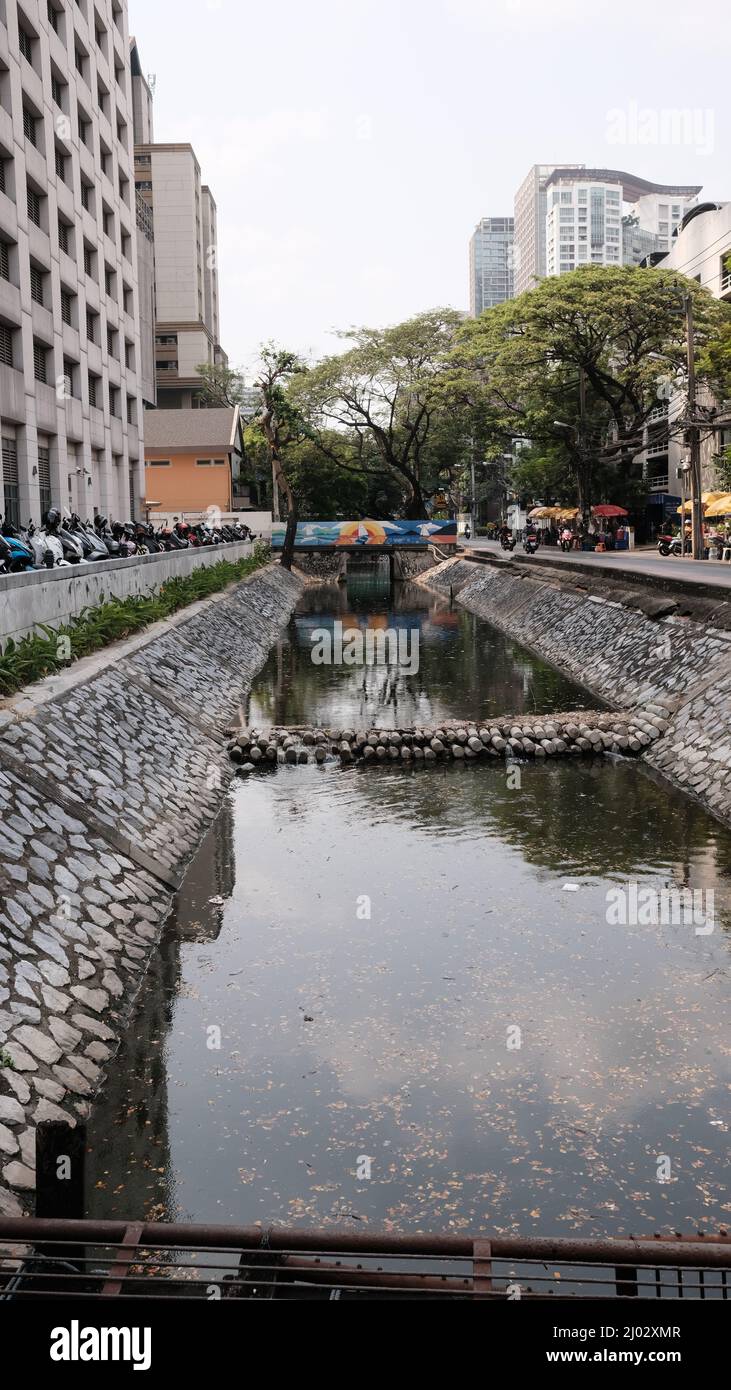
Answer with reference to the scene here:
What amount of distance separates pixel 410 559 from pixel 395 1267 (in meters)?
66.8

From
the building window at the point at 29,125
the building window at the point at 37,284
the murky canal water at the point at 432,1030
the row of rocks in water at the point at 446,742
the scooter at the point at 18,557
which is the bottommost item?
the murky canal water at the point at 432,1030

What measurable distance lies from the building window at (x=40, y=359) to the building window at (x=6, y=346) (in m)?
2.70

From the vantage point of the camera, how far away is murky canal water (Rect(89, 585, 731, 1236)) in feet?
24.1

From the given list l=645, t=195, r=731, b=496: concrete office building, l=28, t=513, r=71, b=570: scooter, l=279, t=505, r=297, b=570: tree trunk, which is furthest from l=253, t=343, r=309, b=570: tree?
l=28, t=513, r=71, b=570: scooter

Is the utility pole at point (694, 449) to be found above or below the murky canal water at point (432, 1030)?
above

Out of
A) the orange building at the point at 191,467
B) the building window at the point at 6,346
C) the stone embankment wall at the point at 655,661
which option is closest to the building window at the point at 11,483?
the building window at the point at 6,346

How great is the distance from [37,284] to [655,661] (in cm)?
2361

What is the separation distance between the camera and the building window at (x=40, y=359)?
1414 inches

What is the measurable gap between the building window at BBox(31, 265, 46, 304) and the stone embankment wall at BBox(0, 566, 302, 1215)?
19.3 meters

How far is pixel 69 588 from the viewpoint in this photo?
19.1 metres

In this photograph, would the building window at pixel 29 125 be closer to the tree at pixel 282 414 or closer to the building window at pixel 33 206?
the building window at pixel 33 206

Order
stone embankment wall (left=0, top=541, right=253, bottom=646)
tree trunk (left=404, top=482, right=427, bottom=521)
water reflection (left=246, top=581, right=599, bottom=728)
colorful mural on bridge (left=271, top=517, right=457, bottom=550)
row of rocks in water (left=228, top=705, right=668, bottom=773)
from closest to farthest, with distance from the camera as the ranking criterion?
stone embankment wall (left=0, top=541, right=253, bottom=646), row of rocks in water (left=228, top=705, right=668, bottom=773), water reflection (left=246, top=581, right=599, bottom=728), colorful mural on bridge (left=271, top=517, right=457, bottom=550), tree trunk (left=404, top=482, right=427, bottom=521)

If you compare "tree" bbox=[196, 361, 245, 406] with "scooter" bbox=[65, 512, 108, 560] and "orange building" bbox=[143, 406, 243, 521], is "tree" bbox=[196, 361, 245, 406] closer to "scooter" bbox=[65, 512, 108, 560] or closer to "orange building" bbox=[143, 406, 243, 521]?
"orange building" bbox=[143, 406, 243, 521]
